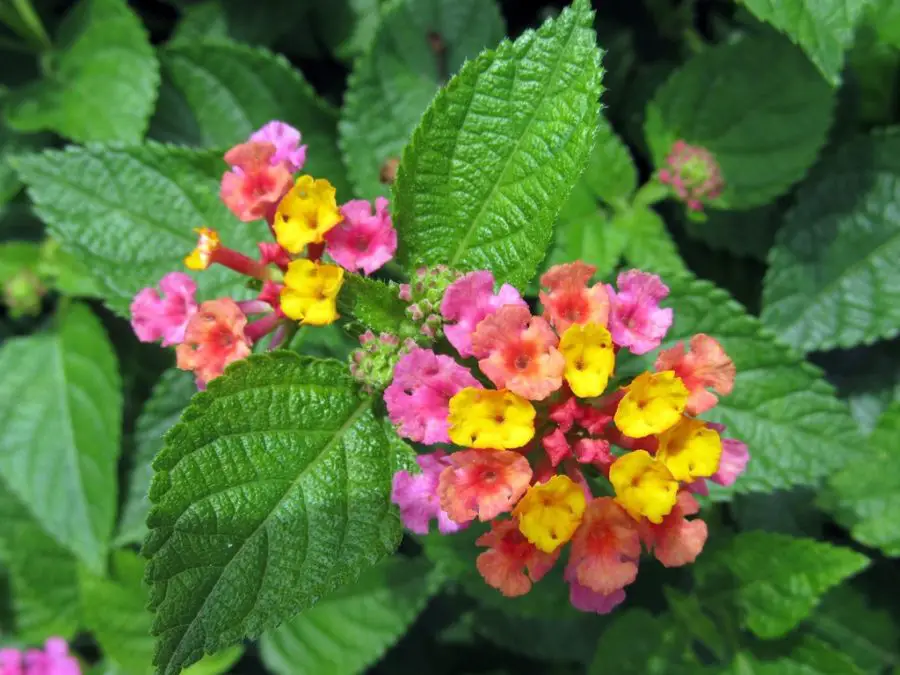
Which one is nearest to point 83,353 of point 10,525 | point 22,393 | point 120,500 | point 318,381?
point 22,393

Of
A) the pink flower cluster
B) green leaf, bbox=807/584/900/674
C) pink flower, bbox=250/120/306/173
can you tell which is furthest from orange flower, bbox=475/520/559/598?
the pink flower cluster

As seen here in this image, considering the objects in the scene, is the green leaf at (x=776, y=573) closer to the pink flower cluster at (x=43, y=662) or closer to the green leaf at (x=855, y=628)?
the green leaf at (x=855, y=628)

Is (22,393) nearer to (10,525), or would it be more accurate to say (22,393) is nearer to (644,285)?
(10,525)

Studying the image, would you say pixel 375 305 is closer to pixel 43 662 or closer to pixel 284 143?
pixel 284 143

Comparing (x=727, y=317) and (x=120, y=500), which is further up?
(x=727, y=317)

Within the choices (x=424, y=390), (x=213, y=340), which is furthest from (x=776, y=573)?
(x=213, y=340)

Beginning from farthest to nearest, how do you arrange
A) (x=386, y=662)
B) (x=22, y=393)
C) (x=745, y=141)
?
(x=386, y=662)
(x=22, y=393)
(x=745, y=141)
